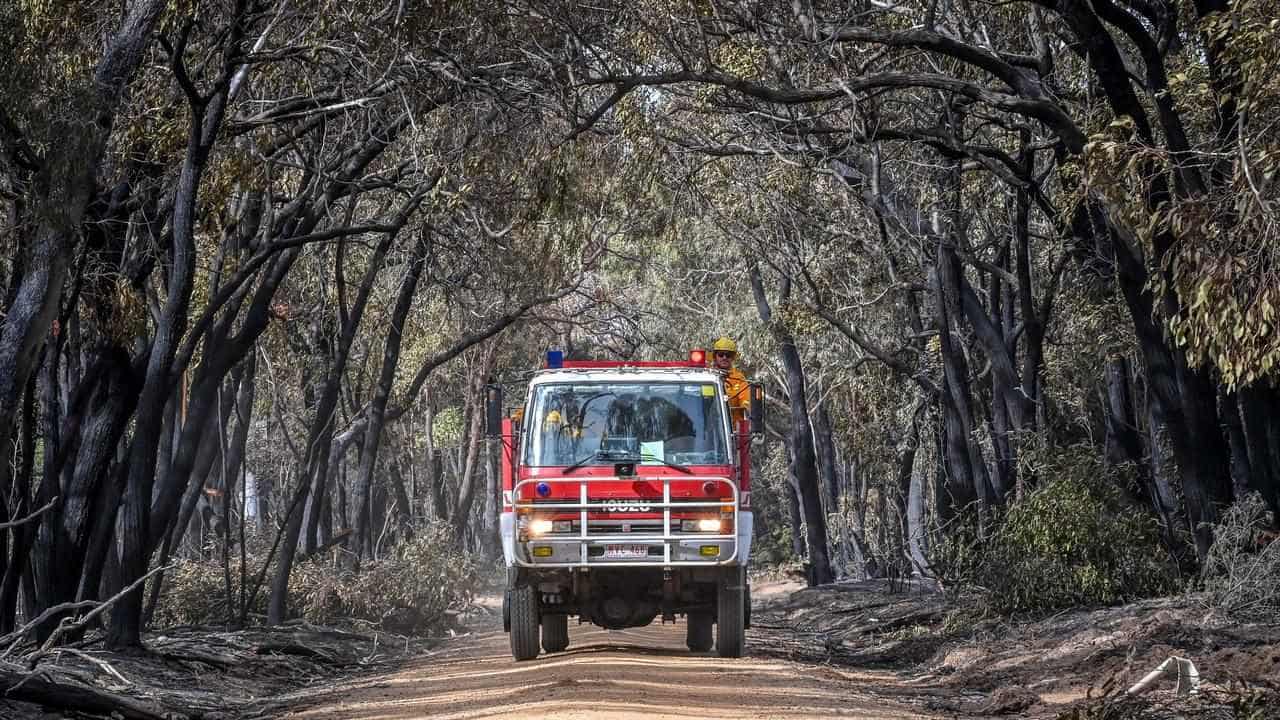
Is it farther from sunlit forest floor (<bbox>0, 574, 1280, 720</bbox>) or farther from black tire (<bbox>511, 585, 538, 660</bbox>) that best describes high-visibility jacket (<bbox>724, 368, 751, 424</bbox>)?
black tire (<bbox>511, 585, 538, 660</bbox>)

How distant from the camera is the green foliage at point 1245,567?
13.5 meters

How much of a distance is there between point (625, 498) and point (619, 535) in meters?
0.36

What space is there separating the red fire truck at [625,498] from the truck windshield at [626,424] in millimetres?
12

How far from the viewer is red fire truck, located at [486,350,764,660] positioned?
14836mm

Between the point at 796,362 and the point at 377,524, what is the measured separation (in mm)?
32957

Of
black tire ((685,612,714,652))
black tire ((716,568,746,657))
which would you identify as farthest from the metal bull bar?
black tire ((685,612,714,652))

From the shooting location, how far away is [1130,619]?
1498 cm

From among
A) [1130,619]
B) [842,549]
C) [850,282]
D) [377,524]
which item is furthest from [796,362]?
[377,524]

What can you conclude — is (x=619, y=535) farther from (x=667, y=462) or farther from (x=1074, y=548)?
(x=1074, y=548)

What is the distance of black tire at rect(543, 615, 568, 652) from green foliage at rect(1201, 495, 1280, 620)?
6.47 metres

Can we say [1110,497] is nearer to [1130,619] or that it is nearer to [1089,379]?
[1130,619]

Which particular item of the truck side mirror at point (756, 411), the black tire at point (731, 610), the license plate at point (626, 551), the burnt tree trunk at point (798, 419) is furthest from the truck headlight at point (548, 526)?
the burnt tree trunk at point (798, 419)

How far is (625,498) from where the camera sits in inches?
584

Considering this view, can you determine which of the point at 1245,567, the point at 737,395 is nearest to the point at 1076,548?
the point at 1245,567
